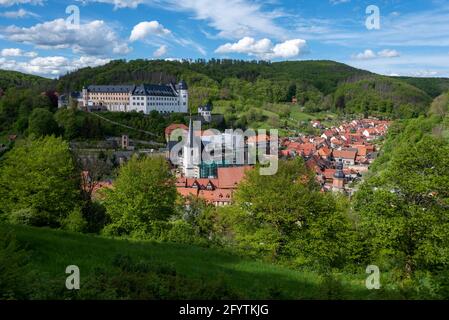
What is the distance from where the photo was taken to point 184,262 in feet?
42.2

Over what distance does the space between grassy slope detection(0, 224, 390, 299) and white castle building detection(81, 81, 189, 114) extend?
268 ft

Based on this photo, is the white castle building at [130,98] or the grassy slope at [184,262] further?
the white castle building at [130,98]

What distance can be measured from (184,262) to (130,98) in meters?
86.2

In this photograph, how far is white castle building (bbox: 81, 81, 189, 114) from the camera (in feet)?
310

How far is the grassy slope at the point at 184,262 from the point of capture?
33.2ft

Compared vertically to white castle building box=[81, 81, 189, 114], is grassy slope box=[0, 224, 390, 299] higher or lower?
lower

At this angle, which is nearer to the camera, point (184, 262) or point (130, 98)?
point (184, 262)

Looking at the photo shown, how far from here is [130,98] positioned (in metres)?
95.1

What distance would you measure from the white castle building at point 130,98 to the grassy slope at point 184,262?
81.6 meters

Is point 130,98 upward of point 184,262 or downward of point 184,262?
upward
